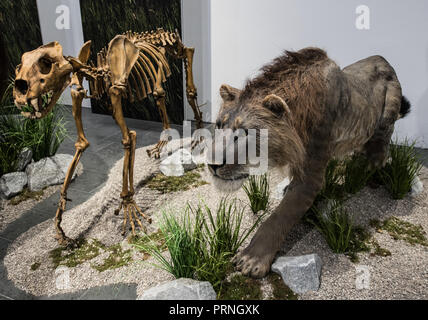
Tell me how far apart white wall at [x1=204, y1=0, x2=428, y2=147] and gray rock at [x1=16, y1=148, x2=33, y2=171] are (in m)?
2.07

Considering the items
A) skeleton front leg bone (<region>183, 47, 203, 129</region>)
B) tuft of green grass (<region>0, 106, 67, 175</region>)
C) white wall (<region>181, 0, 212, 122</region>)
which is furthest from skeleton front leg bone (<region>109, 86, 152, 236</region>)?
white wall (<region>181, 0, 212, 122</region>)

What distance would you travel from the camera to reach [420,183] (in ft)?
9.88

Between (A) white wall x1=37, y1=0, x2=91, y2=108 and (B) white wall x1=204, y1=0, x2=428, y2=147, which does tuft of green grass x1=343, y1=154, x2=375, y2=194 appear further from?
(A) white wall x1=37, y1=0, x2=91, y2=108

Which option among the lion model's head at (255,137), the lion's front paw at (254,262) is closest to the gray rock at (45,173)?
the lion's front paw at (254,262)

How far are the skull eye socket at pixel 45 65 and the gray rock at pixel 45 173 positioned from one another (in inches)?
61.4

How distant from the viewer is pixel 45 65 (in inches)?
86.1

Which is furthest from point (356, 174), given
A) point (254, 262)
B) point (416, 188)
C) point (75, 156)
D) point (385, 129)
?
point (75, 156)

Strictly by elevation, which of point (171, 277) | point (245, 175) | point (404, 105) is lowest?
point (171, 277)

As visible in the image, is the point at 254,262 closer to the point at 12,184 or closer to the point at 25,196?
the point at 25,196

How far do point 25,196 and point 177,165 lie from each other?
1.47 metres

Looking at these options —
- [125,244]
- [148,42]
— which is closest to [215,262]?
[125,244]

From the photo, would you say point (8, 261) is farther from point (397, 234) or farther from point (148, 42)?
point (397, 234)

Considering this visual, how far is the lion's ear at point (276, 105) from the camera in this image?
163 centimetres

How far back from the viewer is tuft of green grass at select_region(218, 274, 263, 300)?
6.30 feet
